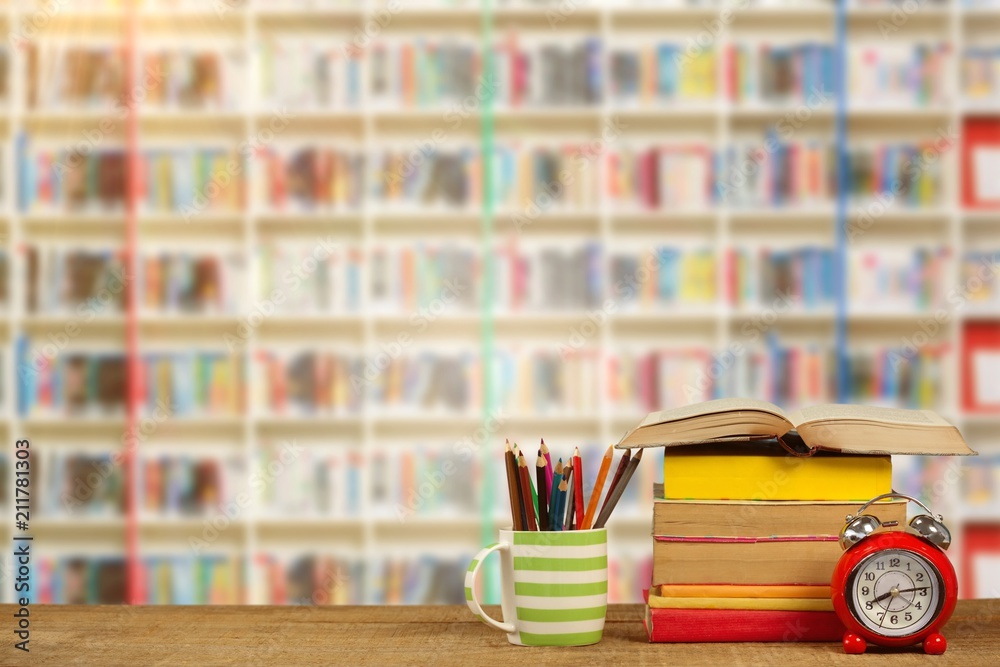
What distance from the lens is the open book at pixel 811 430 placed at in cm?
100

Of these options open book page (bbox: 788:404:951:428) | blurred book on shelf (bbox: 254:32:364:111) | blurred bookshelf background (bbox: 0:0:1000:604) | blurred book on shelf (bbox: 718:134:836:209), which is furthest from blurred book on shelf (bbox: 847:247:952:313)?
open book page (bbox: 788:404:951:428)

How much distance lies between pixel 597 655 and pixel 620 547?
2.33 meters

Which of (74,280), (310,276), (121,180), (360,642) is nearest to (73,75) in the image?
(121,180)

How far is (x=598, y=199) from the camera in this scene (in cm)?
331

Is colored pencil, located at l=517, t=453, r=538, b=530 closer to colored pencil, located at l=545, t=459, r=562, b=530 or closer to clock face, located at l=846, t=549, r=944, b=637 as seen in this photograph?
colored pencil, located at l=545, t=459, r=562, b=530

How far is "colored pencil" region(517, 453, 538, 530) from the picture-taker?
3.30 ft

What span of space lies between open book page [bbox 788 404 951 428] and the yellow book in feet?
0.13

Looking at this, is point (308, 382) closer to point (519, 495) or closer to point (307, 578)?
point (307, 578)

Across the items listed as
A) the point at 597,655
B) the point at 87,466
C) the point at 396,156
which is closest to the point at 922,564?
the point at 597,655

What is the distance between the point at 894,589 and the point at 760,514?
0.14m

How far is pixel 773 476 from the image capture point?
1035 mm

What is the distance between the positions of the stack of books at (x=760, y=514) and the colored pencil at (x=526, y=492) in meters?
0.11

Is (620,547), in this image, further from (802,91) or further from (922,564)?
(922,564)

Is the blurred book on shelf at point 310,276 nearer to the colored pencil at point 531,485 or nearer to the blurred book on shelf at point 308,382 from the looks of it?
the blurred book on shelf at point 308,382
